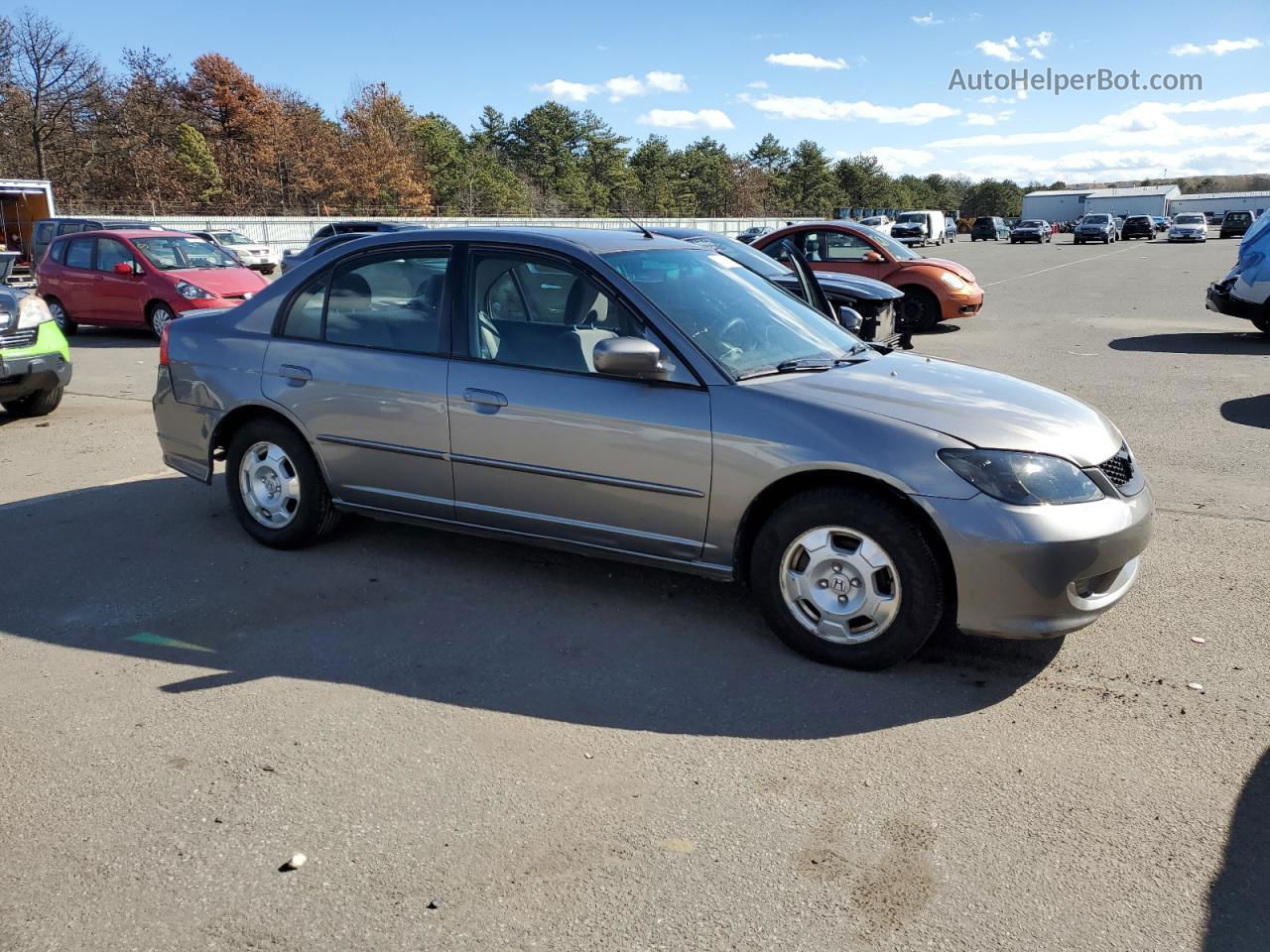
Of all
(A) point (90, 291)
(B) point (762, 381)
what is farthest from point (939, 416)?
(A) point (90, 291)

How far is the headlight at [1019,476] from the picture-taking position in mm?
3650

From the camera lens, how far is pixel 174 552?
545cm

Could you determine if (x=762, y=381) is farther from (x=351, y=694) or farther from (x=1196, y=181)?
(x=1196, y=181)

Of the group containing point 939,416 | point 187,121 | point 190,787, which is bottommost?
point 190,787

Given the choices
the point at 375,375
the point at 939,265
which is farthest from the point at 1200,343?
the point at 375,375

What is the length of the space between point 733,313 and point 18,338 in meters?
6.94

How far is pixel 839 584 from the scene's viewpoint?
3889 millimetres

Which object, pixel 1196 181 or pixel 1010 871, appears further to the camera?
pixel 1196 181

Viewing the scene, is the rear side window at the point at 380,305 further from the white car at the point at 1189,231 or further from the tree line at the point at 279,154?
the white car at the point at 1189,231

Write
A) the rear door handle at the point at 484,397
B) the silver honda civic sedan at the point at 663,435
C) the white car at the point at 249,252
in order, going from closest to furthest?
1. the silver honda civic sedan at the point at 663,435
2. the rear door handle at the point at 484,397
3. the white car at the point at 249,252

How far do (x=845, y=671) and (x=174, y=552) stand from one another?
3.61 metres

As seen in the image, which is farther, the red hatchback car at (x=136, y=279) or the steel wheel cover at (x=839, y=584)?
the red hatchback car at (x=136, y=279)

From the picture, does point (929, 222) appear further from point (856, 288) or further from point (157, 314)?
point (157, 314)

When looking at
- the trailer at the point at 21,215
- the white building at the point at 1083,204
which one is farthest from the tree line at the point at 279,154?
the white building at the point at 1083,204
